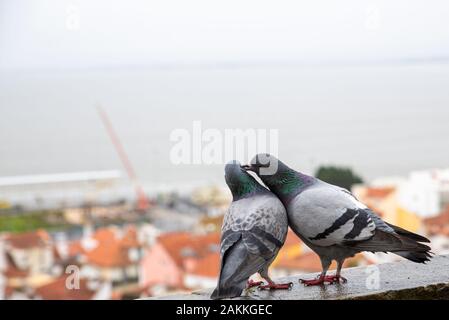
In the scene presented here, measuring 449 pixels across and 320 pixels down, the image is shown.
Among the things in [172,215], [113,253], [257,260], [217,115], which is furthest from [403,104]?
[257,260]

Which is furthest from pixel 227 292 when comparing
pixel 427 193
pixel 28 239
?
pixel 28 239

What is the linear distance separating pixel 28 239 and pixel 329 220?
132 centimetres

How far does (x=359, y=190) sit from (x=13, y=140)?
1.13 m

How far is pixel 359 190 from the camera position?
1825 mm

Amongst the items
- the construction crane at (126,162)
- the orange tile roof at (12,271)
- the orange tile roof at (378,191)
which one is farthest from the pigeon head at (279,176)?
the orange tile roof at (12,271)

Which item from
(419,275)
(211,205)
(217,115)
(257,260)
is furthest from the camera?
(211,205)

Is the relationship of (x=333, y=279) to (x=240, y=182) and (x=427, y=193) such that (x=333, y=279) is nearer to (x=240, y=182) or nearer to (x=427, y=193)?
(x=240, y=182)

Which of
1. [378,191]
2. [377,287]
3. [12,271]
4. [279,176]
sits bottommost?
[12,271]

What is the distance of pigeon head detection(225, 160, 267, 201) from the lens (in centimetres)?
113

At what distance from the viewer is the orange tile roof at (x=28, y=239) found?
6.79 feet

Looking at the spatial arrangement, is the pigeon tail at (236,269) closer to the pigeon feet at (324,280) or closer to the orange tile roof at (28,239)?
the pigeon feet at (324,280)

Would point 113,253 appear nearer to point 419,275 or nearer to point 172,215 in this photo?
point 172,215

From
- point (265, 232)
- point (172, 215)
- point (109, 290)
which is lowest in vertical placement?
point (109, 290)

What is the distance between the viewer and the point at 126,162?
6.98ft
